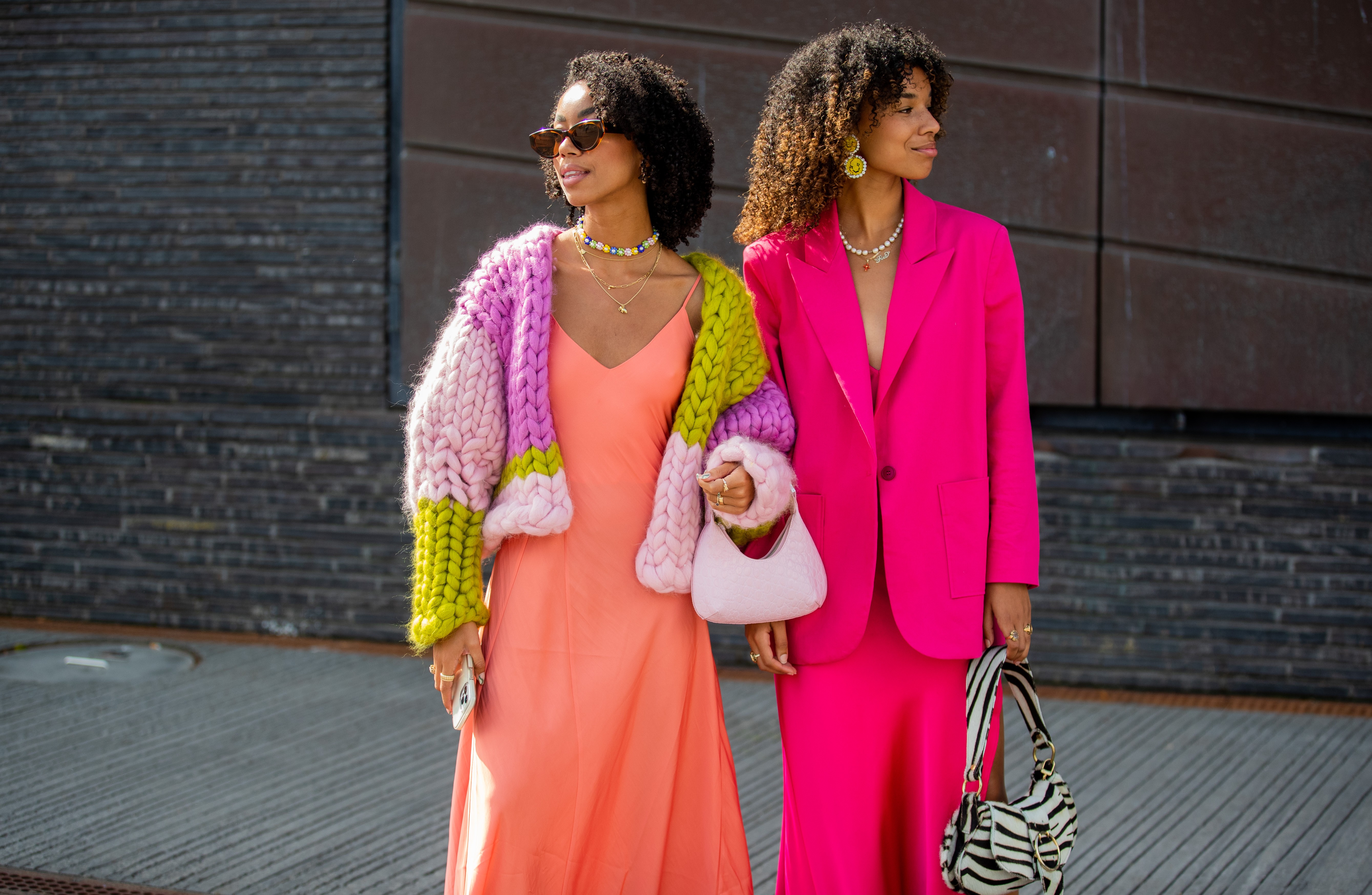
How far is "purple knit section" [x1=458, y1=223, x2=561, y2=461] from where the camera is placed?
2.31 meters

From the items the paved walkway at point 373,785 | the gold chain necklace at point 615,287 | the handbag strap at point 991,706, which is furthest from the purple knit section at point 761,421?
the paved walkway at point 373,785

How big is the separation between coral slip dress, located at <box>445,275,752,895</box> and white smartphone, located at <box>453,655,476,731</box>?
0.06 meters

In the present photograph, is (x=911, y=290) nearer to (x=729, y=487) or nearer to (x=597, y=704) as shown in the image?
(x=729, y=487)

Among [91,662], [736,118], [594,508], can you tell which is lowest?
[91,662]

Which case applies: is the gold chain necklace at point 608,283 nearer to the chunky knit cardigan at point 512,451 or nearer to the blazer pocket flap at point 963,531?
the chunky knit cardigan at point 512,451

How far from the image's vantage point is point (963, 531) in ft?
8.23

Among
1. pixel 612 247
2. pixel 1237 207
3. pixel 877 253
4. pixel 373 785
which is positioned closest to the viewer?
pixel 612 247

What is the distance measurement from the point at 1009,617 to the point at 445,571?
1237 millimetres

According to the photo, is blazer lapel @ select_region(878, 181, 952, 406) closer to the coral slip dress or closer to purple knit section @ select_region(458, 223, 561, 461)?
the coral slip dress

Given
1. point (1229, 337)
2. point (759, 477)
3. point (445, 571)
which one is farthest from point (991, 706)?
point (1229, 337)

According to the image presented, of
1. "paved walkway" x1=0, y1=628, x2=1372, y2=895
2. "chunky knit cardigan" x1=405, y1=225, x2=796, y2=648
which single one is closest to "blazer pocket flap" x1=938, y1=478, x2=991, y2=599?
"chunky knit cardigan" x1=405, y1=225, x2=796, y2=648

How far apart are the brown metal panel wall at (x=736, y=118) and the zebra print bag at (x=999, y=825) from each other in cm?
293

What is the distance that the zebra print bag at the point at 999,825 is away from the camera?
241 centimetres

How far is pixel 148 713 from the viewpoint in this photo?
472cm
